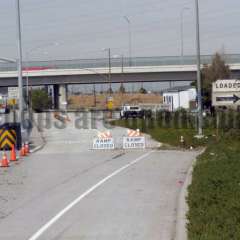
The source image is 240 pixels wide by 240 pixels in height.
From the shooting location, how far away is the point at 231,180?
14.9m

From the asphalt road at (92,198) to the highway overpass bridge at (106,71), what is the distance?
5921 cm

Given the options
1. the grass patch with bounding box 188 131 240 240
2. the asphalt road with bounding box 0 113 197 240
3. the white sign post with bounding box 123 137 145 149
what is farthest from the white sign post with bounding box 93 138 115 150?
the grass patch with bounding box 188 131 240 240

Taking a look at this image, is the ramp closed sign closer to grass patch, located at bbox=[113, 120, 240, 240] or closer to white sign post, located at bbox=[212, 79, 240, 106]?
white sign post, located at bbox=[212, 79, 240, 106]

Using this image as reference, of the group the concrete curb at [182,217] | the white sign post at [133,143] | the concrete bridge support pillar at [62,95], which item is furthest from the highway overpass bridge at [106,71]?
the concrete curb at [182,217]

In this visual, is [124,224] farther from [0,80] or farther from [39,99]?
[39,99]

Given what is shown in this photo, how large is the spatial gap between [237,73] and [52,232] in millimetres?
77959

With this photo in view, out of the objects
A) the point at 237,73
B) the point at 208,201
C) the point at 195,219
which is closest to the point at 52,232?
the point at 195,219

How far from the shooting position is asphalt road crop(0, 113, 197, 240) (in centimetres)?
1088

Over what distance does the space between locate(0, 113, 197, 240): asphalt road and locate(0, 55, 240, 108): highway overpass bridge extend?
59.2m

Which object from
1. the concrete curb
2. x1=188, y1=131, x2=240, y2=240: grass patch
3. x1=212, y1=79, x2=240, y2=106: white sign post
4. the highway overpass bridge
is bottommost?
the concrete curb

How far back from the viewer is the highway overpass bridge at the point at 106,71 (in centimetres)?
8656

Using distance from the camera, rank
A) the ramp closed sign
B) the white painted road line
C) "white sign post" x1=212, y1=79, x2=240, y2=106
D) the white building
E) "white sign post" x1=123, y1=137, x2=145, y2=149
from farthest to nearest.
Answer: the white building < "white sign post" x1=123, y1=137, x2=145, y2=149 < the ramp closed sign < "white sign post" x1=212, y1=79, x2=240, y2=106 < the white painted road line

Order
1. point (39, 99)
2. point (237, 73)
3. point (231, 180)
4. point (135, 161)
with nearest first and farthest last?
1. point (231, 180)
2. point (135, 161)
3. point (237, 73)
4. point (39, 99)

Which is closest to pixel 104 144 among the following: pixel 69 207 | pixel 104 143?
pixel 104 143
